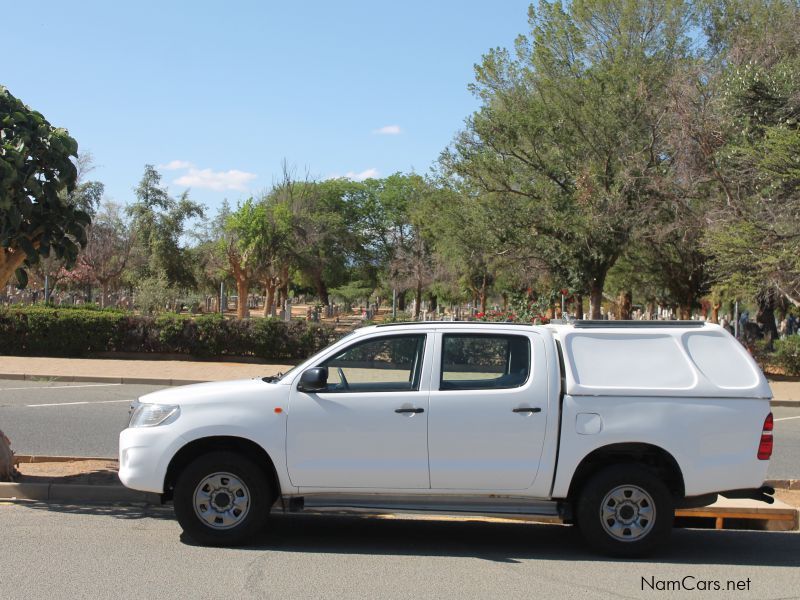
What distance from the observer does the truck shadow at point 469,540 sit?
6.76m

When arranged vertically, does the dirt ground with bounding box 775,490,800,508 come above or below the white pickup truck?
below

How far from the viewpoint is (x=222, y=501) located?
662cm

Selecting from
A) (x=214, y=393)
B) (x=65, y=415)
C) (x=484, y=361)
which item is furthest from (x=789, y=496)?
(x=65, y=415)

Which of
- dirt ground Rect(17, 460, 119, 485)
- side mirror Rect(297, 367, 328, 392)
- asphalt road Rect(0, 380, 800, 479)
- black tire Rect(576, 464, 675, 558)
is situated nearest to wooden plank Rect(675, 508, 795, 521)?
black tire Rect(576, 464, 675, 558)

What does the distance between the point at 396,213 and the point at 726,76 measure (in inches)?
2149

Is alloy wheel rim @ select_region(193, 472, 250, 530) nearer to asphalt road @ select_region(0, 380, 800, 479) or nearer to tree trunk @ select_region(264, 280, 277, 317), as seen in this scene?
asphalt road @ select_region(0, 380, 800, 479)

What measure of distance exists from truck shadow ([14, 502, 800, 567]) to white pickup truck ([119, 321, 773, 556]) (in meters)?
0.43

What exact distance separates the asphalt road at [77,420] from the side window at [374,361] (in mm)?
4992

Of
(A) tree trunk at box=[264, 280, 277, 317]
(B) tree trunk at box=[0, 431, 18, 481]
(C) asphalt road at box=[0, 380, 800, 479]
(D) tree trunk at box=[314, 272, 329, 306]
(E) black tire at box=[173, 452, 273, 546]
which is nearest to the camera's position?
(E) black tire at box=[173, 452, 273, 546]

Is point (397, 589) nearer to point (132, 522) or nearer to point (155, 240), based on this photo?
point (132, 522)

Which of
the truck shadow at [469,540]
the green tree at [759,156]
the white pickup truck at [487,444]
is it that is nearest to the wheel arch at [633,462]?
the white pickup truck at [487,444]

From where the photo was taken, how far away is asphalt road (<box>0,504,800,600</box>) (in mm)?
5695

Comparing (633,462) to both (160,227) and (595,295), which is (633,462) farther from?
(160,227)

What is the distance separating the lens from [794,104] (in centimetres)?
2038
